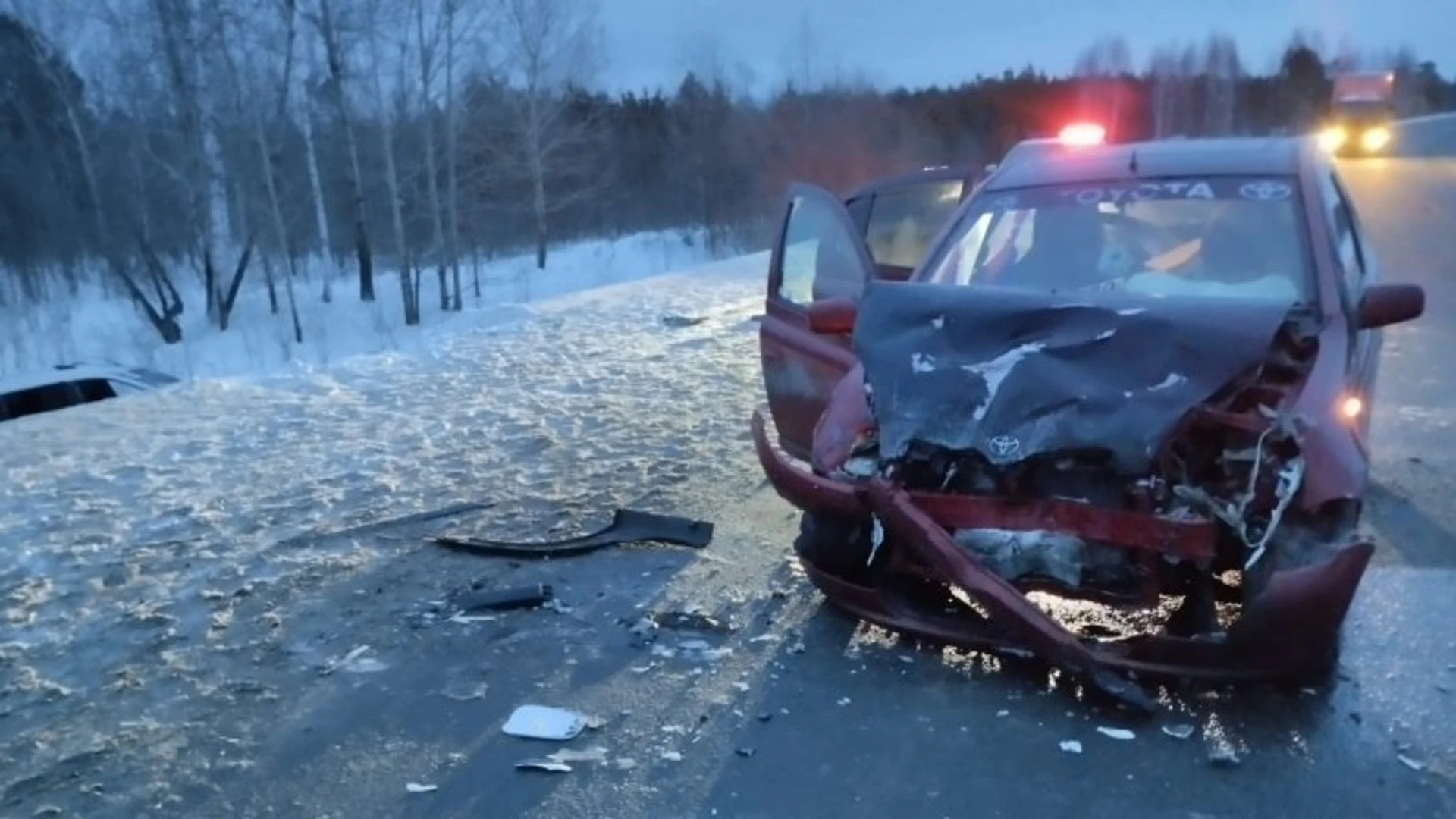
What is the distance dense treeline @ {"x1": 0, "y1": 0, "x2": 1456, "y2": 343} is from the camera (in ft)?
83.5

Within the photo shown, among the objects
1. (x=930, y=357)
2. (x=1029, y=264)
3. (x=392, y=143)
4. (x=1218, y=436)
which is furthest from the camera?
(x=392, y=143)

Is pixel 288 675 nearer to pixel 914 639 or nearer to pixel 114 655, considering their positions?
pixel 114 655

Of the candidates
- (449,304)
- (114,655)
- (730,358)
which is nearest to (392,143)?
(449,304)

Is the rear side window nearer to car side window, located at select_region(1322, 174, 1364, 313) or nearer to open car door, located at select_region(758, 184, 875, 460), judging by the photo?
open car door, located at select_region(758, 184, 875, 460)

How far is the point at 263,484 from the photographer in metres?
6.88

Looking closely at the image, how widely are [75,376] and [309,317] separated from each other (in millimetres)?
17792

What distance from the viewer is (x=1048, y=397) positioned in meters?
3.67

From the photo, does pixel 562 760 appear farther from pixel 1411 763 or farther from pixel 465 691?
pixel 1411 763

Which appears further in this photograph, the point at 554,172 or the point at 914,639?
the point at 554,172

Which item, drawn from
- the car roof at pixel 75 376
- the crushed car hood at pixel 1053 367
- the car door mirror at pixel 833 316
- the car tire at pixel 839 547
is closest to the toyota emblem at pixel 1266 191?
the crushed car hood at pixel 1053 367

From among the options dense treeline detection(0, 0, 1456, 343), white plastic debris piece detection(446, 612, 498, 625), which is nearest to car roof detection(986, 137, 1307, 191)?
white plastic debris piece detection(446, 612, 498, 625)

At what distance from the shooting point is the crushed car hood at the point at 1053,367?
11.7ft

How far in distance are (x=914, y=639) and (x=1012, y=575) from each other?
23.2 inches

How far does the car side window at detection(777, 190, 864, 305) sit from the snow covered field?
48.3 inches
